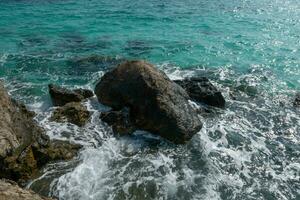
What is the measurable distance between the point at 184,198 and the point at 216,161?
6.69 ft

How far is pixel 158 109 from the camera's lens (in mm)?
11992

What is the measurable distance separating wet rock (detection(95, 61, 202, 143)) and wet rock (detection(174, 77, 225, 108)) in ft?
4.88

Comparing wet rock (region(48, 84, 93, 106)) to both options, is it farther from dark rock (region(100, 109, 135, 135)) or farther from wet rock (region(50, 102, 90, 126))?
dark rock (region(100, 109, 135, 135))

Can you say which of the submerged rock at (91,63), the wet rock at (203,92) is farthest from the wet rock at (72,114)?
the submerged rock at (91,63)

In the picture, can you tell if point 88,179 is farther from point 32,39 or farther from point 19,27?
point 19,27

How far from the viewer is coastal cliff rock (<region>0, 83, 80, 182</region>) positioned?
989cm

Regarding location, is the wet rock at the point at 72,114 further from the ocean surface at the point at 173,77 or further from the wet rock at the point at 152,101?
the wet rock at the point at 152,101

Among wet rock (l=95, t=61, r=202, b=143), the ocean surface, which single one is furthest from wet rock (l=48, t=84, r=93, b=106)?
wet rock (l=95, t=61, r=202, b=143)

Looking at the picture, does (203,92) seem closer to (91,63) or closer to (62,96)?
(62,96)

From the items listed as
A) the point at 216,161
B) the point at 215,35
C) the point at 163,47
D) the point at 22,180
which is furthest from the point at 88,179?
the point at 215,35

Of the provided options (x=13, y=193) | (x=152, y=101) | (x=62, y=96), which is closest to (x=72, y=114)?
(x=62, y=96)

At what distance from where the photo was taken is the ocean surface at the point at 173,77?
10.2 metres

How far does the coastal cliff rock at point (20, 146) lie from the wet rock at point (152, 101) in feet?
8.09

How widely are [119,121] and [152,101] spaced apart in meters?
1.38
